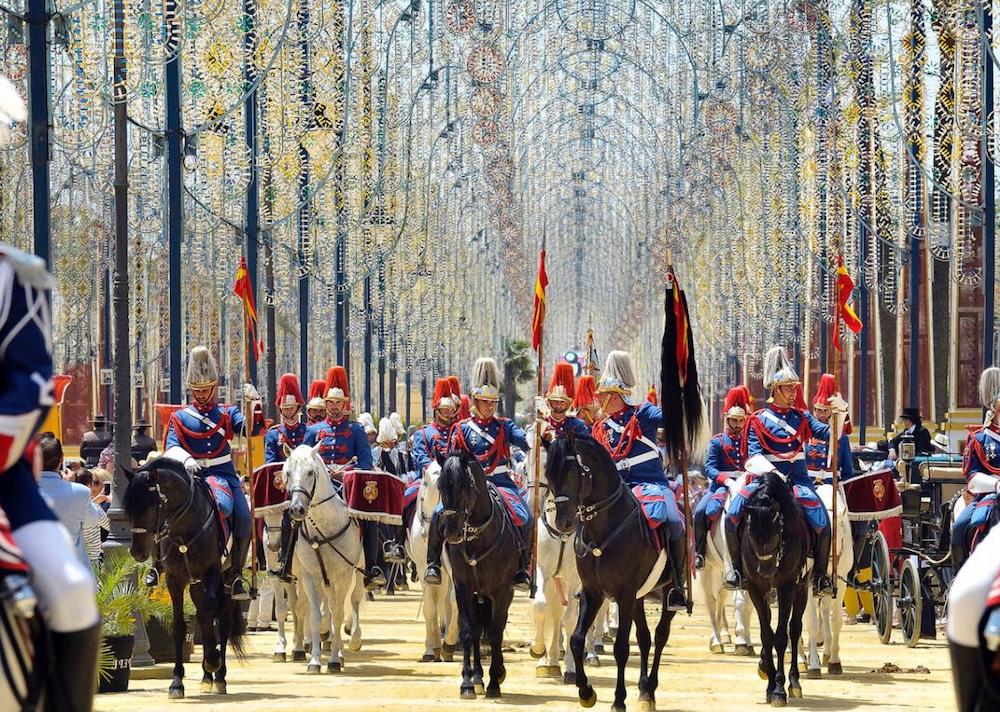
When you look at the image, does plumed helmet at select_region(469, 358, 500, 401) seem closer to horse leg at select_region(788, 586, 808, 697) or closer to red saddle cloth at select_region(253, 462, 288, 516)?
red saddle cloth at select_region(253, 462, 288, 516)

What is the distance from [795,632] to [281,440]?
6079 mm

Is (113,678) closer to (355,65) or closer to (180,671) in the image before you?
(180,671)

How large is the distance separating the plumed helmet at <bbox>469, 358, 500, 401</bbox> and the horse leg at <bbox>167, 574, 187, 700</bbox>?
300cm

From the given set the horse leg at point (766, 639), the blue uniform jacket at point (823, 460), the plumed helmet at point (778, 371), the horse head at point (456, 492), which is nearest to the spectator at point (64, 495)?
the horse head at point (456, 492)

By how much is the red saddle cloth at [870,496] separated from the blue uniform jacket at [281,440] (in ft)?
17.4

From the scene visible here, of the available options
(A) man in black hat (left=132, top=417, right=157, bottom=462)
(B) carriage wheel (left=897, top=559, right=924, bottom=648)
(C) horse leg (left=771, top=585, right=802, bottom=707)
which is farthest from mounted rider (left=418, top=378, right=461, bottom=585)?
(A) man in black hat (left=132, top=417, right=157, bottom=462)

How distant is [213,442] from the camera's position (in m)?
16.0

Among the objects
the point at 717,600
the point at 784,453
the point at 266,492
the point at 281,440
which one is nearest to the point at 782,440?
the point at 784,453

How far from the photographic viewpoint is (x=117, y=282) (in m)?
17.5

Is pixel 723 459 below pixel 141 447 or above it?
above

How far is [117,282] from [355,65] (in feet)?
42.2

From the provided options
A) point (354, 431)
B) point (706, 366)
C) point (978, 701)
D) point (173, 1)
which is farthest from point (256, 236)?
point (706, 366)

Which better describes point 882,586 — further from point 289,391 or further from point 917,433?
point 917,433

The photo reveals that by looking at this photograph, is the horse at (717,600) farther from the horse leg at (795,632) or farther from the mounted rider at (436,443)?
the horse leg at (795,632)
